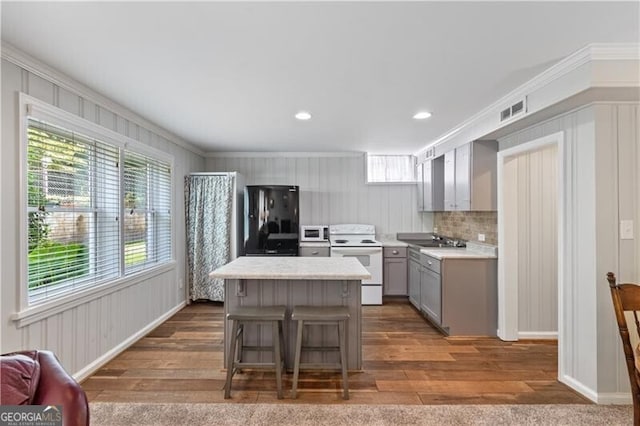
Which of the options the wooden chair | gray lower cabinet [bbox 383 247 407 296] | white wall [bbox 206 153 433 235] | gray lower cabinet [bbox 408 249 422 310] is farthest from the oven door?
the wooden chair

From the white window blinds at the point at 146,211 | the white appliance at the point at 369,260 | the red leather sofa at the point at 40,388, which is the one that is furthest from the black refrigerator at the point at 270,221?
the red leather sofa at the point at 40,388

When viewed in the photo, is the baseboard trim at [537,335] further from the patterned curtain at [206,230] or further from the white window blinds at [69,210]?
the white window blinds at [69,210]

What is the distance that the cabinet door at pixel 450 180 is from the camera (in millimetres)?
3887

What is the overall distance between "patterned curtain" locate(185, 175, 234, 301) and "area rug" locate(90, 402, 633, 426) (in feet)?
7.75

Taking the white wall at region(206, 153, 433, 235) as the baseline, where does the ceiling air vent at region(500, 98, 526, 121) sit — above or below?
above

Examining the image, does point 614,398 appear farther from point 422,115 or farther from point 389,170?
point 389,170

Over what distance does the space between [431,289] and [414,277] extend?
682mm

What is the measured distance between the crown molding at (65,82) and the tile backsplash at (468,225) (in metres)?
3.94

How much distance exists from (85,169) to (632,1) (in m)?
3.65

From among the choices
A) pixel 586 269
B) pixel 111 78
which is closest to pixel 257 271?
pixel 111 78

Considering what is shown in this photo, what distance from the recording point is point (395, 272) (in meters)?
4.71

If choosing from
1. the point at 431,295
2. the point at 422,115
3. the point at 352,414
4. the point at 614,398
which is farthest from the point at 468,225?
the point at 352,414

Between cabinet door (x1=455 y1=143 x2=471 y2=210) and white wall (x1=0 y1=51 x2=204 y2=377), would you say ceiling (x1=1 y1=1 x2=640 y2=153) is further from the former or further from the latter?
cabinet door (x1=455 y1=143 x2=471 y2=210)

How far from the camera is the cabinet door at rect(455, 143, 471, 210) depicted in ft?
11.6
